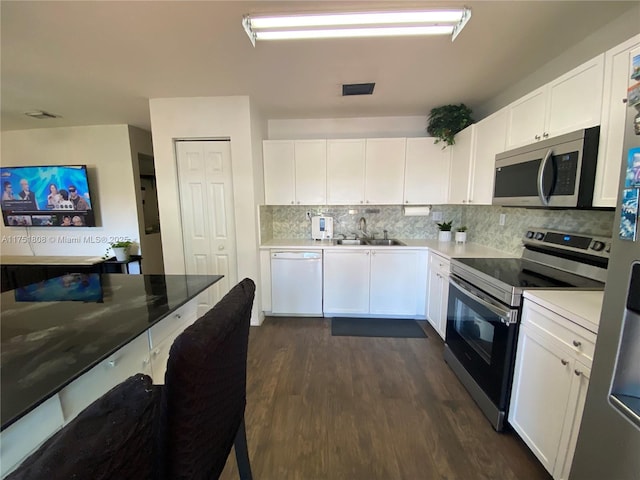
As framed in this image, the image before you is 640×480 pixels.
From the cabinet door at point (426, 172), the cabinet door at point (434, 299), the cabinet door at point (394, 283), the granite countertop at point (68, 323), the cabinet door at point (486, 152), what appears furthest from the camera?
the cabinet door at point (426, 172)

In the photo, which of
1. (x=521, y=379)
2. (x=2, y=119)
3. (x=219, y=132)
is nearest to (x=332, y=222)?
(x=219, y=132)

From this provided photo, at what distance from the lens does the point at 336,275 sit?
3.09 m

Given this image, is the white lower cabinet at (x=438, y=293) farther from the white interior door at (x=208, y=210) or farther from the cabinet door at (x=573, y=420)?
the white interior door at (x=208, y=210)

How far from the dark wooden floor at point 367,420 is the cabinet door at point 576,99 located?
196cm

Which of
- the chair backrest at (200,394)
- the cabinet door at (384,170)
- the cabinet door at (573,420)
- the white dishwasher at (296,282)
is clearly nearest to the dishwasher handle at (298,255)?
the white dishwasher at (296,282)

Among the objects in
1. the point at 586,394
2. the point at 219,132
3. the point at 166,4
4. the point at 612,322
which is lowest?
the point at 586,394

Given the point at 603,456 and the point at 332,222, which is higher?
the point at 332,222

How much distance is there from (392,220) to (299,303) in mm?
1684

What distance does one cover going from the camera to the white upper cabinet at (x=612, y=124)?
127 cm

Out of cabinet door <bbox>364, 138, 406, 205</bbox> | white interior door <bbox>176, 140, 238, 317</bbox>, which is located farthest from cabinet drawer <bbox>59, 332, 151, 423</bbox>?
cabinet door <bbox>364, 138, 406, 205</bbox>

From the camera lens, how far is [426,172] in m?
3.15

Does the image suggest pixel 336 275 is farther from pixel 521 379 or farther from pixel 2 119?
pixel 2 119

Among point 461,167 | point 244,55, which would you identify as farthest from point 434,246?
point 244,55

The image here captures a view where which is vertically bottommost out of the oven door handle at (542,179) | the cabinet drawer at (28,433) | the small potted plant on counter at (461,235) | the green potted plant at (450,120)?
the cabinet drawer at (28,433)
